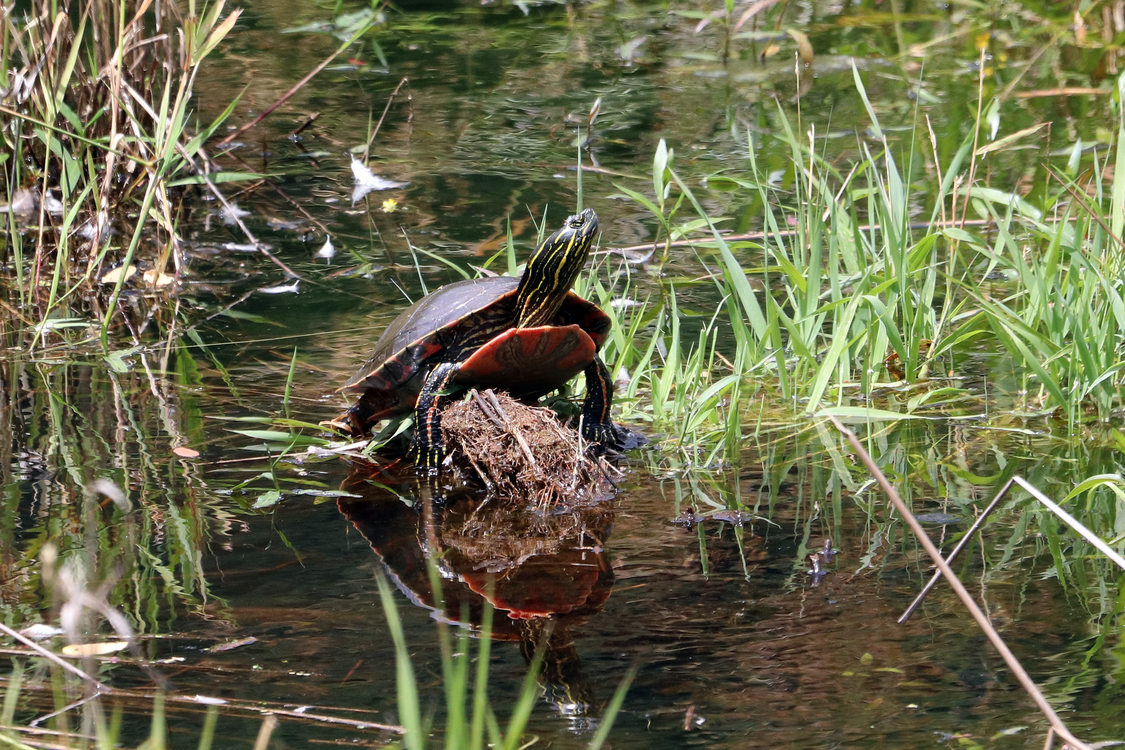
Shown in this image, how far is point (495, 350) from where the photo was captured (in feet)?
10.5

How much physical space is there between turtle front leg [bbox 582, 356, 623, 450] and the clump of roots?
14 centimetres

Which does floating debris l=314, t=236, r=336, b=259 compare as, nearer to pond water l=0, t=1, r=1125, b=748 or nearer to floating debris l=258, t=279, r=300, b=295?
pond water l=0, t=1, r=1125, b=748

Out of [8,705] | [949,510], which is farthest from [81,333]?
[949,510]

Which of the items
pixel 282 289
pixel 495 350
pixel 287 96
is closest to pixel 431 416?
pixel 495 350

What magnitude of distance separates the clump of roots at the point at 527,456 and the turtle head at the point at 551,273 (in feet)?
1.07

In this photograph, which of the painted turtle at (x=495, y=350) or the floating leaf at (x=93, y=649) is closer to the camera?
the floating leaf at (x=93, y=649)

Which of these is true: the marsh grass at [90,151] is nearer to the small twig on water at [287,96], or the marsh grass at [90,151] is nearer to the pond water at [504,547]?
the pond water at [504,547]

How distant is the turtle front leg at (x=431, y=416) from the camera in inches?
128

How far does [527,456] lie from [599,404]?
1.21ft

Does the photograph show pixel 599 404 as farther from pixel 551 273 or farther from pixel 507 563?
pixel 507 563

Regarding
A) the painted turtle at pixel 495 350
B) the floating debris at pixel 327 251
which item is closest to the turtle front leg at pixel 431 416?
the painted turtle at pixel 495 350

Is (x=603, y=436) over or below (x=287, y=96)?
below

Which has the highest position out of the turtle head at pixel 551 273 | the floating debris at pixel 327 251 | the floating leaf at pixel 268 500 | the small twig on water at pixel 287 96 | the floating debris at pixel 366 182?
the small twig on water at pixel 287 96

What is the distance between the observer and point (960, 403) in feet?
12.0
